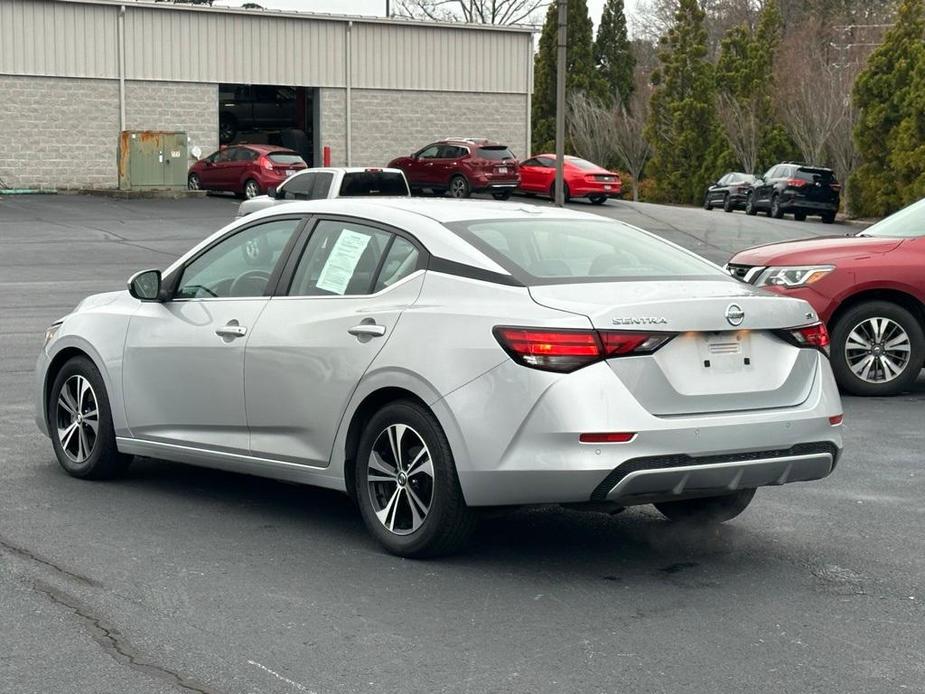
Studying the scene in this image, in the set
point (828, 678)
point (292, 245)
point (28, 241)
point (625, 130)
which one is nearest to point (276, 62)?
point (28, 241)

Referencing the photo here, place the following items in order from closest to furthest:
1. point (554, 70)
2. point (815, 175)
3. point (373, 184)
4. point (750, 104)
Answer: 1. point (373, 184)
2. point (815, 175)
3. point (750, 104)
4. point (554, 70)

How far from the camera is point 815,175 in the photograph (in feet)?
150

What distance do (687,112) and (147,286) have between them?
183 feet

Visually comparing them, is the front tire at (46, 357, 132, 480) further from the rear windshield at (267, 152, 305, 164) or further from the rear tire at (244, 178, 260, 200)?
the rear tire at (244, 178, 260, 200)

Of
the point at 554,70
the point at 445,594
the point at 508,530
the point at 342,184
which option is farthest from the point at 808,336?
the point at 554,70

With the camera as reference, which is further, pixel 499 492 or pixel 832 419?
pixel 832 419

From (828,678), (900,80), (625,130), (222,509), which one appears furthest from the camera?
(625,130)

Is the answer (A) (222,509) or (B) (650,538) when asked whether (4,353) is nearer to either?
(A) (222,509)

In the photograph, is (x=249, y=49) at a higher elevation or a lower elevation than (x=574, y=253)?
higher

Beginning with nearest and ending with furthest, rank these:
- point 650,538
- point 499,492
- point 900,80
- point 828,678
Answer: point 828,678
point 499,492
point 650,538
point 900,80

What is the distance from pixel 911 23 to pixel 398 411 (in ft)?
139

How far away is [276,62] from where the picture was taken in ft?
154

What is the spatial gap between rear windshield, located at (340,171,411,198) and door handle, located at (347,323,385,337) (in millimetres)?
20393

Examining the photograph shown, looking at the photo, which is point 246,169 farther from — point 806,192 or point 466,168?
point 806,192
